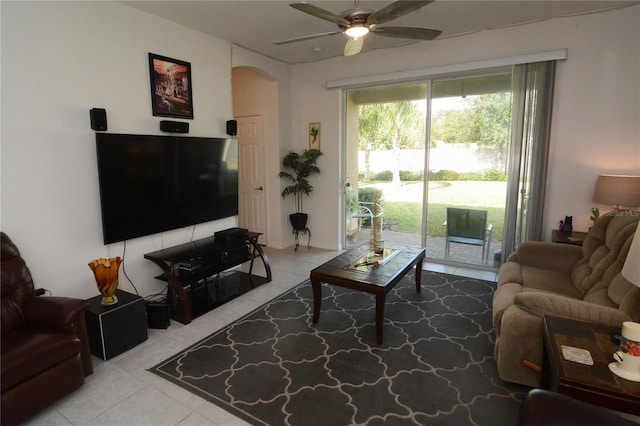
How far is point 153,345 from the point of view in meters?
2.79

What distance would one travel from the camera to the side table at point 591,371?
53.7 inches

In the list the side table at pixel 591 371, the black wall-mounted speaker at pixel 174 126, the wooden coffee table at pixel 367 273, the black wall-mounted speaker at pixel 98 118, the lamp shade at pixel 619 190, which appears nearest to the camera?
the side table at pixel 591 371

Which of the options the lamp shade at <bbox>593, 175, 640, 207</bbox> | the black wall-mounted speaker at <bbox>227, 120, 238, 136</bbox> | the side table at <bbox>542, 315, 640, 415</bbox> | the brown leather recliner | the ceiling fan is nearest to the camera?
the side table at <bbox>542, 315, 640, 415</bbox>

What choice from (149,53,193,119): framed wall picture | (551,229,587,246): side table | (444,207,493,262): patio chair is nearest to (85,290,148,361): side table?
(149,53,193,119): framed wall picture

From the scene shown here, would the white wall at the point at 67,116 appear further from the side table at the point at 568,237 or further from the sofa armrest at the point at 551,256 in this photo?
the side table at the point at 568,237

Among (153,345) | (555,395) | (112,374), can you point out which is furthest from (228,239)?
(555,395)

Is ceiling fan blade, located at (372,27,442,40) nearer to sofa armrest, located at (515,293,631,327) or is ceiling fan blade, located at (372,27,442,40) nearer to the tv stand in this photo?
sofa armrest, located at (515,293,631,327)

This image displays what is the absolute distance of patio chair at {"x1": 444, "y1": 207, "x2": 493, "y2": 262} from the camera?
4480 mm

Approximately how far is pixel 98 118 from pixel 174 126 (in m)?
0.76

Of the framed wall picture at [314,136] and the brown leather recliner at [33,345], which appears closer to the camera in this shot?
the brown leather recliner at [33,345]

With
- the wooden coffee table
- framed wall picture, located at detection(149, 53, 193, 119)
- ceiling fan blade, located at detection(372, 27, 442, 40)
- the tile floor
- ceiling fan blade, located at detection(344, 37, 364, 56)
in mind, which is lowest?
the tile floor

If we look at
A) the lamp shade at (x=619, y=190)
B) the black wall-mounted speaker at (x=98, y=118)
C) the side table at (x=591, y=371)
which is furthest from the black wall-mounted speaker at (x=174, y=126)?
the lamp shade at (x=619, y=190)

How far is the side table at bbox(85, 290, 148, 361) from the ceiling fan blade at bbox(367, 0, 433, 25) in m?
2.81

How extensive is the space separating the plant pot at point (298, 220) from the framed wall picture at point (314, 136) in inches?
42.4
